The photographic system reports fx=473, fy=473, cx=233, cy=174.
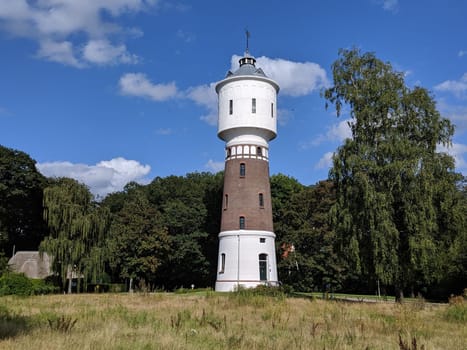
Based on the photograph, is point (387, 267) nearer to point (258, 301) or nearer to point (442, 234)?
point (442, 234)

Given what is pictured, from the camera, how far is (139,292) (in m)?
21.6

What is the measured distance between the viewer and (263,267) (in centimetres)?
3534

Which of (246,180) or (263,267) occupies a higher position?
(246,180)

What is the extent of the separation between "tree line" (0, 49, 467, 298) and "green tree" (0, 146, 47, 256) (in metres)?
0.12

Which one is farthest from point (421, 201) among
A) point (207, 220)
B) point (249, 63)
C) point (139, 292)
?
point (207, 220)

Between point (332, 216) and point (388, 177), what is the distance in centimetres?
349

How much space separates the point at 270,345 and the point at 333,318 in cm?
552

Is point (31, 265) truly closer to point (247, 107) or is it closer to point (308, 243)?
point (247, 107)

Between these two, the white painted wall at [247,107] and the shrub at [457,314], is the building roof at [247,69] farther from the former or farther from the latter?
the shrub at [457,314]

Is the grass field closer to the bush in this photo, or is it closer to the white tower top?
the bush

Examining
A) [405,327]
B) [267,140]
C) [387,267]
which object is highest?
[267,140]

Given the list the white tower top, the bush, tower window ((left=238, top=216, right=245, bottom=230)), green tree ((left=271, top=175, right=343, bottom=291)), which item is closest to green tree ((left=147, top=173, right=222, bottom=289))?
green tree ((left=271, top=175, right=343, bottom=291))

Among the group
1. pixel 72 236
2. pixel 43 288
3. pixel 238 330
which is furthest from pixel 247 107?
pixel 238 330

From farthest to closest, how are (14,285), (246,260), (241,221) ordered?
1. (241,221)
2. (246,260)
3. (14,285)
